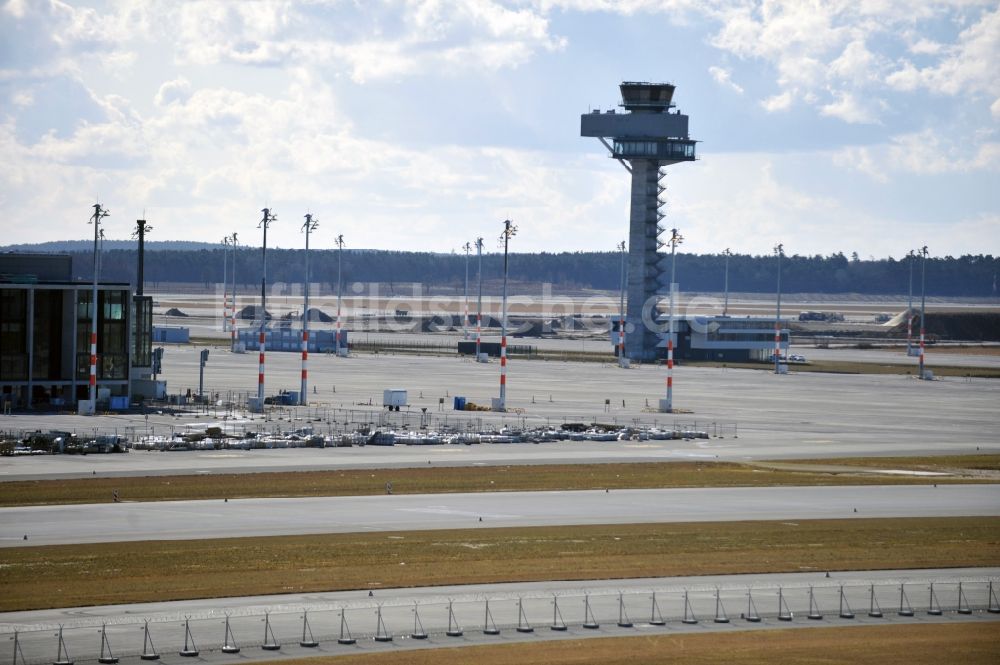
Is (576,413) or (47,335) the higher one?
(47,335)

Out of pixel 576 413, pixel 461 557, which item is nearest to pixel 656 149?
pixel 576 413

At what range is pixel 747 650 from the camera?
37562mm

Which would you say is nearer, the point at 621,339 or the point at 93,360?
the point at 93,360

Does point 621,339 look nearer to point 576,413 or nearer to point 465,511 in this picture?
point 576,413

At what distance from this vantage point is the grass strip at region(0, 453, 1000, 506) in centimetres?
6041

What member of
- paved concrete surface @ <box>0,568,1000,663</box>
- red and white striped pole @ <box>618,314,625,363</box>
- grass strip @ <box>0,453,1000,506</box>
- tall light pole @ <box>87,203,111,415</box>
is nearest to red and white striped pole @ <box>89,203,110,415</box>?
tall light pole @ <box>87,203,111,415</box>

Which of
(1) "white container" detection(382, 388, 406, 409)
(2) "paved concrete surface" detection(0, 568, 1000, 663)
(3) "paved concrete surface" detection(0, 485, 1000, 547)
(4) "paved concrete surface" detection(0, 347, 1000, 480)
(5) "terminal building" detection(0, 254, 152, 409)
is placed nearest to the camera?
(2) "paved concrete surface" detection(0, 568, 1000, 663)

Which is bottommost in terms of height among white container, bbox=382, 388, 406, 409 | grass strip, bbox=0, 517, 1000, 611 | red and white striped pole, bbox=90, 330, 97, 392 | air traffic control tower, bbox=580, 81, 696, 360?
grass strip, bbox=0, 517, 1000, 611

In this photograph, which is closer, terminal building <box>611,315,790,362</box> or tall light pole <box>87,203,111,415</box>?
tall light pole <box>87,203,111,415</box>

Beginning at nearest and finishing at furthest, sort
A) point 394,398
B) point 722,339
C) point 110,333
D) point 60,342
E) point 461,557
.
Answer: point 461,557 < point 60,342 < point 110,333 < point 394,398 < point 722,339

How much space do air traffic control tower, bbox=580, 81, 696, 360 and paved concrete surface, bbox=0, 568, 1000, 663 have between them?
428ft

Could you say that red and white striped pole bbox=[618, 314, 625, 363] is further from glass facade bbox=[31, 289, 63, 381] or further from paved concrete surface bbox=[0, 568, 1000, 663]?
paved concrete surface bbox=[0, 568, 1000, 663]

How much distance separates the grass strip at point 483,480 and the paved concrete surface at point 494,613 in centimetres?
1978

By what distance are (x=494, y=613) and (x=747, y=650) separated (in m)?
7.71
